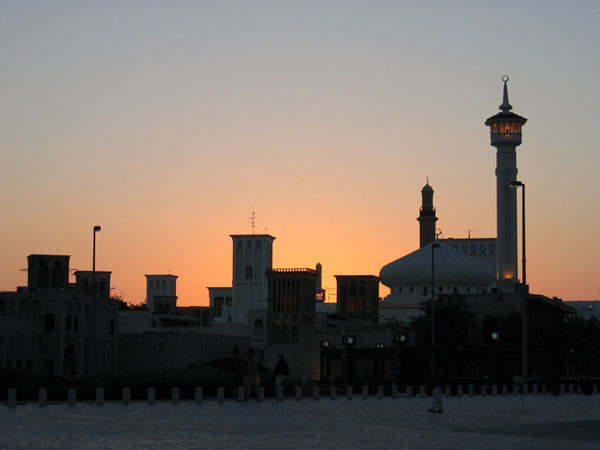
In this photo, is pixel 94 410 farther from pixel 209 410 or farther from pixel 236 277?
pixel 236 277

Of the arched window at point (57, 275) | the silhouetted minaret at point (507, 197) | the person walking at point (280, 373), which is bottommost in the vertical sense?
the person walking at point (280, 373)

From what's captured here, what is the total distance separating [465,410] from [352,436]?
433 inches

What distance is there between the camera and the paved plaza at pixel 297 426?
20.6 metres

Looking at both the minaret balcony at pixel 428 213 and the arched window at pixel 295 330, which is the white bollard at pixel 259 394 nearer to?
the arched window at pixel 295 330

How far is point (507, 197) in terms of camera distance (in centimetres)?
11688

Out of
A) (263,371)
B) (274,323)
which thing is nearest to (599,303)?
(274,323)

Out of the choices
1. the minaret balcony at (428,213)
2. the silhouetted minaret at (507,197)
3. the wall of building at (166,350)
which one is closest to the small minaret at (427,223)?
the minaret balcony at (428,213)

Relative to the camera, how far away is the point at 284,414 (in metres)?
28.7

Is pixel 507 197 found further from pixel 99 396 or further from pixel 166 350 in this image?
pixel 99 396

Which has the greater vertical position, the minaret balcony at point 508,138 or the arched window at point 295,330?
the minaret balcony at point 508,138

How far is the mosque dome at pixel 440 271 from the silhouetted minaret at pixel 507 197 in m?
4.17

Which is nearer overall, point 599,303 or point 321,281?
point 599,303

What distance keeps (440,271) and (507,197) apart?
10914 mm

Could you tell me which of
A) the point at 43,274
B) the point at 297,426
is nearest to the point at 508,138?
the point at 43,274
